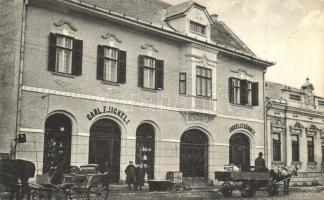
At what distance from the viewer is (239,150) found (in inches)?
1019

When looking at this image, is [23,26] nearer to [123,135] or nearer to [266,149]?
[123,135]

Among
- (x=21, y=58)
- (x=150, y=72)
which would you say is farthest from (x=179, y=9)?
(x=21, y=58)

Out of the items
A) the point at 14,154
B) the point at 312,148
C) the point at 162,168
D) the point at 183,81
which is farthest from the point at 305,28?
the point at 312,148

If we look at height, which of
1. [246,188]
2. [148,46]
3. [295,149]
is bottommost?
[246,188]

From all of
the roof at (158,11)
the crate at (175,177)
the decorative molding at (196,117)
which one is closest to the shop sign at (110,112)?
the crate at (175,177)

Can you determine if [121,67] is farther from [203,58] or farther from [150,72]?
[203,58]

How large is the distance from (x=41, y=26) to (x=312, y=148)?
804 inches

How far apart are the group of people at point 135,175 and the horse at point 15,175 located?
6622 mm

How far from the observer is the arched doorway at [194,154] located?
22812 millimetres

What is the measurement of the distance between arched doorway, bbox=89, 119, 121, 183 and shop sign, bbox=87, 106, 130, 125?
14.9 inches

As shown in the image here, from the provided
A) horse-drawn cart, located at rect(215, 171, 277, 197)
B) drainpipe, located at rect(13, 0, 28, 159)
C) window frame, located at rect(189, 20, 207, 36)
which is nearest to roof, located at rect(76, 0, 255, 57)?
window frame, located at rect(189, 20, 207, 36)

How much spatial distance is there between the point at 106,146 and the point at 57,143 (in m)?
2.27

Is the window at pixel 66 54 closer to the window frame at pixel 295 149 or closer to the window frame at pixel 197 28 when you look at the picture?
the window frame at pixel 197 28

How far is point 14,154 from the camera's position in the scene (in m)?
16.4
